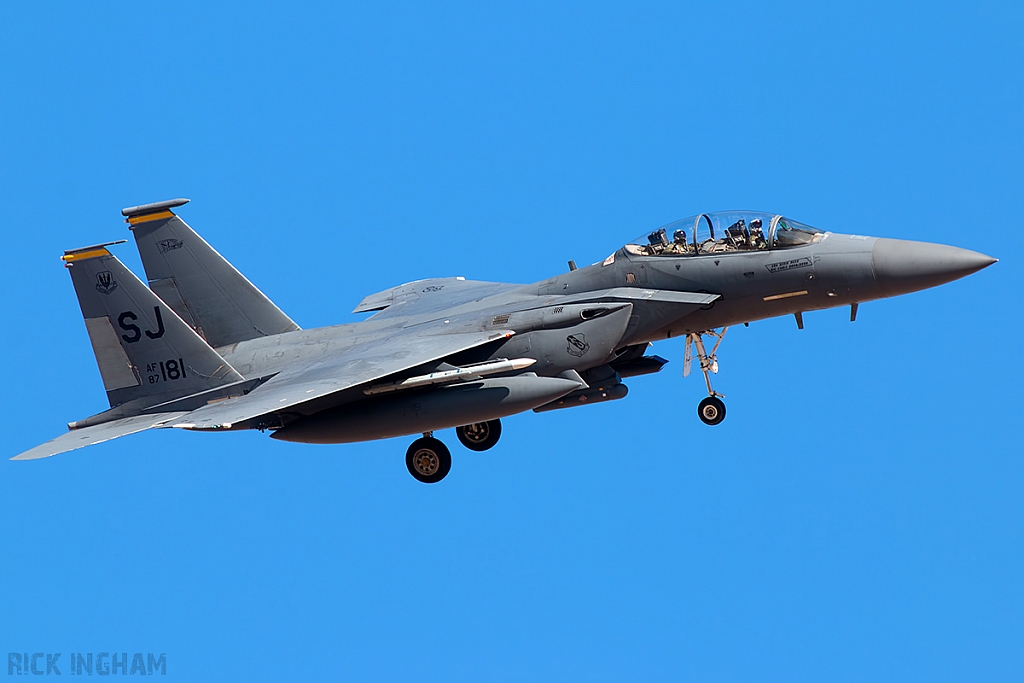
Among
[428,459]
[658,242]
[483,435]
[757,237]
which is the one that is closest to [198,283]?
[428,459]

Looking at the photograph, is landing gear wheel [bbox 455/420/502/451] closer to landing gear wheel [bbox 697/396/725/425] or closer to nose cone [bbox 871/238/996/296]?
landing gear wheel [bbox 697/396/725/425]

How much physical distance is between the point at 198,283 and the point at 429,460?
4799 mm

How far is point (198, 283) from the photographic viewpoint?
21156 millimetres

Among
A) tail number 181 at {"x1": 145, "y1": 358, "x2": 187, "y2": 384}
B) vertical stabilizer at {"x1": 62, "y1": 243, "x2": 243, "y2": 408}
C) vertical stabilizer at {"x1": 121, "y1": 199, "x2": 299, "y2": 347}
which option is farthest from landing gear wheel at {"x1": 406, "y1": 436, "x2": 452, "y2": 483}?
tail number 181 at {"x1": 145, "y1": 358, "x2": 187, "y2": 384}

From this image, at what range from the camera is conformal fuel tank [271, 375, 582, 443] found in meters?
17.6

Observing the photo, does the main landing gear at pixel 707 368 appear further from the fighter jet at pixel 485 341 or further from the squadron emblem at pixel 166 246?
the squadron emblem at pixel 166 246

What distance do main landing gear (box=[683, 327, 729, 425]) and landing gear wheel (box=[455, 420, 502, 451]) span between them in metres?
2.90

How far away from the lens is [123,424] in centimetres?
1870

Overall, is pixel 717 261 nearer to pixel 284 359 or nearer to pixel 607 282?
pixel 607 282

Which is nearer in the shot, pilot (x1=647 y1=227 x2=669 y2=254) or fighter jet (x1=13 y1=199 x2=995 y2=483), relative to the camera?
fighter jet (x1=13 y1=199 x2=995 y2=483)

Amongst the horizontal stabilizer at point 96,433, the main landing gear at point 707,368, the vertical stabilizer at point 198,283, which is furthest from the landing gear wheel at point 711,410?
the horizontal stabilizer at point 96,433

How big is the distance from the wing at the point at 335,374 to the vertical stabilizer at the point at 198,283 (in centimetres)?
212

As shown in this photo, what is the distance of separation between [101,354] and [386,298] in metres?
5.30

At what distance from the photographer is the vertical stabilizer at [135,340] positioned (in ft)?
63.3
